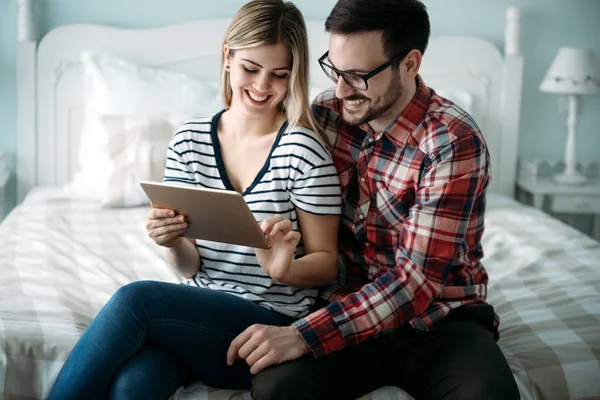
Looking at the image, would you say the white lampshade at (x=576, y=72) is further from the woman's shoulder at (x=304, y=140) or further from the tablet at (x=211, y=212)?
the tablet at (x=211, y=212)

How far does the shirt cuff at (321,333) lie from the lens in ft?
4.31

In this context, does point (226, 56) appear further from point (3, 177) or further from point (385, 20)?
point (3, 177)

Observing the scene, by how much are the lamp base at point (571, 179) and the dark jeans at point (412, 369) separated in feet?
5.78

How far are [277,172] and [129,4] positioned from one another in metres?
1.89

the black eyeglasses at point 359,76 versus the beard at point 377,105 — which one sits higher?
the black eyeglasses at point 359,76

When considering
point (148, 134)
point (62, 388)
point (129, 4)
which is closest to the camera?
point (62, 388)

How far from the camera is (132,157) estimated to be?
2623 millimetres

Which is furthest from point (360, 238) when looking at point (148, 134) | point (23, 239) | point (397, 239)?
point (148, 134)

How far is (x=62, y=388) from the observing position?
1.26m

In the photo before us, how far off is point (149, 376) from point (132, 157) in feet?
4.80

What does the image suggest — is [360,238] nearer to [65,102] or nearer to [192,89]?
[192,89]

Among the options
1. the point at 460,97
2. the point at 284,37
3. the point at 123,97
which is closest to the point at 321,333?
the point at 284,37

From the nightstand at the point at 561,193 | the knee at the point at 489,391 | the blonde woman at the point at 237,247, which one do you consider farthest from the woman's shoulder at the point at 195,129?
the nightstand at the point at 561,193

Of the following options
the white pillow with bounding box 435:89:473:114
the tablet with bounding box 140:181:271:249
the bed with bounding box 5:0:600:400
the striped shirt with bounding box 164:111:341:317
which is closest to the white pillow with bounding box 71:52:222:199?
the bed with bounding box 5:0:600:400
